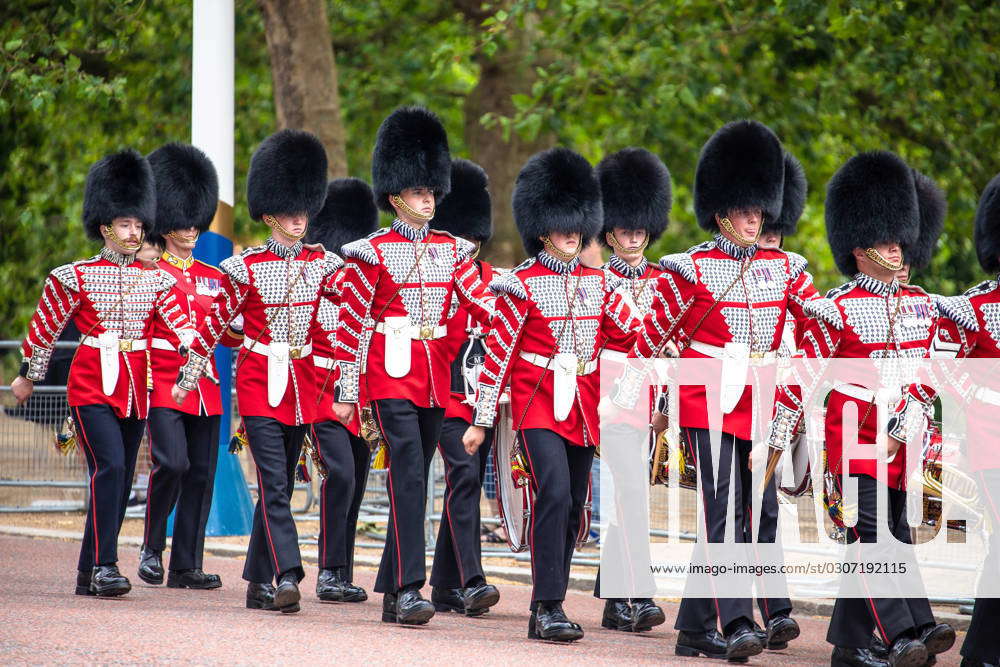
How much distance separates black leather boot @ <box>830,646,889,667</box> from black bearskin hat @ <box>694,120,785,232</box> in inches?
76.7

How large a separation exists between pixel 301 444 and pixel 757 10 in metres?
7.44

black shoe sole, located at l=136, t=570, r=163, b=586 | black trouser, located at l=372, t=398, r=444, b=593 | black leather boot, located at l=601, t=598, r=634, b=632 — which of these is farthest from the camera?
black shoe sole, located at l=136, t=570, r=163, b=586

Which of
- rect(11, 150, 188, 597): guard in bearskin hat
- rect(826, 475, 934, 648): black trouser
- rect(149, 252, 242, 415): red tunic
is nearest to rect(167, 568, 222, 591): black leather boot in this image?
rect(11, 150, 188, 597): guard in bearskin hat

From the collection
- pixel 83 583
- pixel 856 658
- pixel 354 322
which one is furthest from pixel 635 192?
pixel 83 583

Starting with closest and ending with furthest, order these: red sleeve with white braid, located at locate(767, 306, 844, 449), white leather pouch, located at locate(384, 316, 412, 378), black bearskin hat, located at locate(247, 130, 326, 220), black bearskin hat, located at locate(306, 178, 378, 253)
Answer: red sleeve with white braid, located at locate(767, 306, 844, 449) → white leather pouch, located at locate(384, 316, 412, 378) → black bearskin hat, located at locate(247, 130, 326, 220) → black bearskin hat, located at locate(306, 178, 378, 253)

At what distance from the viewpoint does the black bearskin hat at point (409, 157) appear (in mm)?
7352

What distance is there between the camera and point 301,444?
7.81 meters

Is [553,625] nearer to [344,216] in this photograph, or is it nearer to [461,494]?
[461,494]

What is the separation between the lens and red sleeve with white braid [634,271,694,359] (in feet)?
21.9

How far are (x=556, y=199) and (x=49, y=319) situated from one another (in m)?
2.69

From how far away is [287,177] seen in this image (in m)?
8.05

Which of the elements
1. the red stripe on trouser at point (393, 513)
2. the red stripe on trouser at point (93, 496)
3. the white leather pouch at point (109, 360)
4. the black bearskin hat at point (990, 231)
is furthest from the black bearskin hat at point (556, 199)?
the red stripe on trouser at point (93, 496)

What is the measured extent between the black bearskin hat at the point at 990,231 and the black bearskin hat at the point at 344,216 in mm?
3860

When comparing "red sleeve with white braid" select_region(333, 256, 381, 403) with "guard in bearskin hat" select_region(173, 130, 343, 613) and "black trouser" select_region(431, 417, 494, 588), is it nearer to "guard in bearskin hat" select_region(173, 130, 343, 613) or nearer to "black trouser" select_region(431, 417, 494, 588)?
"guard in bearskin hat" select_region(173, 130, 343, 613)
